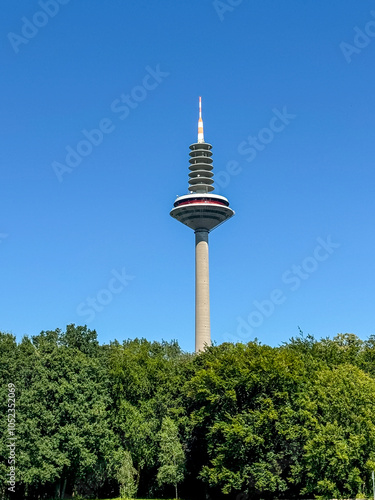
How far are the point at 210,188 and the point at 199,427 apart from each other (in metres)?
90.2

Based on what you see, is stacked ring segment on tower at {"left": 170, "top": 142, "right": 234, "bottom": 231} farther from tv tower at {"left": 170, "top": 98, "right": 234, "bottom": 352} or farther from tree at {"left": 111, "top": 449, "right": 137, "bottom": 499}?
tree at {"left": 111, "top": 449, "right": 137, "bottom": 499}

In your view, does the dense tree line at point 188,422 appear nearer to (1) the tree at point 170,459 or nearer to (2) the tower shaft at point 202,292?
(1) the tree at point 170,459

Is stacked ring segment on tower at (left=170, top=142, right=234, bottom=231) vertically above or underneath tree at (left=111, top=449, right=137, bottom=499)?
above

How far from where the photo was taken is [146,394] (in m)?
71.9

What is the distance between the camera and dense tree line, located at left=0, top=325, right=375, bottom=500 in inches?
2140

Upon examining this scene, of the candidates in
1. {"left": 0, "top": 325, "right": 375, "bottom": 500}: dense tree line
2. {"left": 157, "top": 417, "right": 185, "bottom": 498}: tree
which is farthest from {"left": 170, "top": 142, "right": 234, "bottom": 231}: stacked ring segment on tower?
{"left": 157, "top": 417, "right": 185, "bottom": 498}: tree

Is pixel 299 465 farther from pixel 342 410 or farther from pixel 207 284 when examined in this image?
pixel 207 284

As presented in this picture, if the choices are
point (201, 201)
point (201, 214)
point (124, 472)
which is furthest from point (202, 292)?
point (124, 472)

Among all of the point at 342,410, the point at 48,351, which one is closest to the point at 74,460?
the point at 48,351

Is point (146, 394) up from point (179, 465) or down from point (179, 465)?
up

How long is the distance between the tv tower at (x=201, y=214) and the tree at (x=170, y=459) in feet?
223

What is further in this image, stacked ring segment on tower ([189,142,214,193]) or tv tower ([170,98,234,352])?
stacked ring segment on tower ([189,142,214,193])

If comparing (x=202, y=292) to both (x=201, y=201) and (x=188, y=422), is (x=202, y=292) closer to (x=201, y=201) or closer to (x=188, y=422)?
(x=201, y=201)

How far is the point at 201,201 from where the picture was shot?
144000mm
